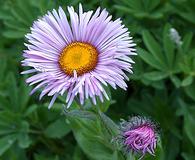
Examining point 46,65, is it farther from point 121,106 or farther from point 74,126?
point 121,106

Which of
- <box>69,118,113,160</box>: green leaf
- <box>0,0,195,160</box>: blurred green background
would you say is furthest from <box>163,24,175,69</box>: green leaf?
<box>69,118,113,160</box>: green leaf

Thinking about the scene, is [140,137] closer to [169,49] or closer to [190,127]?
[190,127]

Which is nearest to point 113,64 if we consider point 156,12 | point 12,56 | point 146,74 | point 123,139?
point 123,139

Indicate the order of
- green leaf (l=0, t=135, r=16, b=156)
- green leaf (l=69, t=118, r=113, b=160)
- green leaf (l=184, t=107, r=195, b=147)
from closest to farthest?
1. green leaf (l=69, t=118, r=113, b=160)
2. green leaf (l=184, t=107, r=195, b=147)
3. green leaf (l=0, t=135, r=16, b=156)

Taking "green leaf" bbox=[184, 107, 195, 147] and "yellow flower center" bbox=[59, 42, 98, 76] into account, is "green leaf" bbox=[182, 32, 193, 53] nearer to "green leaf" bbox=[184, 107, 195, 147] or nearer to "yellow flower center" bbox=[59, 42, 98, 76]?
Result: "green leaf" bbox=[184, 107, 195, 147]

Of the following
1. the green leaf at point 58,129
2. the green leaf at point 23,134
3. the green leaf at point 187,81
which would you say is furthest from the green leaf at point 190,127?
the green leaf at point 23,134

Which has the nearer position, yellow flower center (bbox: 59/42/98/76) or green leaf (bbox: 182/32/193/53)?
yellow flower center (bbox: 59/42/98/76)

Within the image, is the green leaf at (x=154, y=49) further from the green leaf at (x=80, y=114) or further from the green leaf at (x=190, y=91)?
the green leaf at (x=80, y=114)

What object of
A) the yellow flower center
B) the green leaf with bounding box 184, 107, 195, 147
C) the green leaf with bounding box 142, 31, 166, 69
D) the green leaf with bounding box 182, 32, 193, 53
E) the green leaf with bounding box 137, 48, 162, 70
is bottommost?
the green leaf with bounding box 184, 107, 195, 147
